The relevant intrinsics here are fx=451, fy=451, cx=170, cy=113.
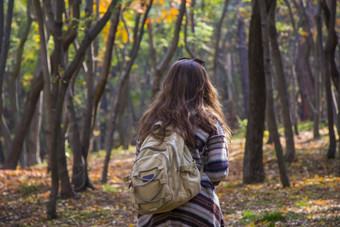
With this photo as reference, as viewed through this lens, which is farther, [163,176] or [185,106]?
[185,106]

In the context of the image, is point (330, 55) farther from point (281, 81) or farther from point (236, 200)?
point (236, 200)

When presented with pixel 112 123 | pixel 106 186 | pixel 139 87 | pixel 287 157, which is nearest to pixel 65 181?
pixel 106 186

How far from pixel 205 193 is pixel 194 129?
0.43 metres

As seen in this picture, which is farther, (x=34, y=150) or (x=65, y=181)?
(x=34, y=150)

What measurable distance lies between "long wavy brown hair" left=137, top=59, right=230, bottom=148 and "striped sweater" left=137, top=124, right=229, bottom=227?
0.08 m

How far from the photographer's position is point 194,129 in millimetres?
2980

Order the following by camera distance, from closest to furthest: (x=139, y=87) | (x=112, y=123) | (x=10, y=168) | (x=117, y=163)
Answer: (x=112, y=123) → (x=10, y=168) → (x=117, y=163) → (x=139, y=87)

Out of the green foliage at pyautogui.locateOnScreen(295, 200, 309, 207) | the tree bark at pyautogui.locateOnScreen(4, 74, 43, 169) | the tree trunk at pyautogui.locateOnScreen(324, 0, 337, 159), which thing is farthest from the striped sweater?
the tree bark at pyautogui.locateOnScreen(4, 74, 43, 169)

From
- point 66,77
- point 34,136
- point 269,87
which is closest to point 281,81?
point 269,87

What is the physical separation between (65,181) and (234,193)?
3.52m

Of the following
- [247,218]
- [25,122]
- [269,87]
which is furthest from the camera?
[25,122]

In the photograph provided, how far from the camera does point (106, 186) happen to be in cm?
1109

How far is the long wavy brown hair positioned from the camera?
293cm

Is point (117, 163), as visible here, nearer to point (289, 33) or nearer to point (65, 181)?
point (65, 181)
